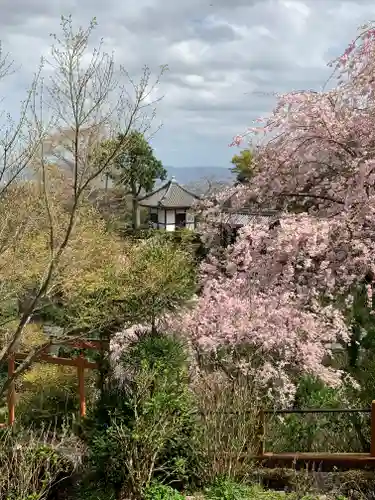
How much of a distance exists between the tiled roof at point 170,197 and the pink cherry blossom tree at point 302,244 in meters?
18.2

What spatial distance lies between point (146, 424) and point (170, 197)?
→ 20.9 meters

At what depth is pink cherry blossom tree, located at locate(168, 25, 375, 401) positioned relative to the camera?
5492 millimetres

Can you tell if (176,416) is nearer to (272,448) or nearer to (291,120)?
(272,448)

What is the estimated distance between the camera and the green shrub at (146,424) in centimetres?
508

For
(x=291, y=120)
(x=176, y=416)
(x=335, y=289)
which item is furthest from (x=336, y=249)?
(x=176, y=416)

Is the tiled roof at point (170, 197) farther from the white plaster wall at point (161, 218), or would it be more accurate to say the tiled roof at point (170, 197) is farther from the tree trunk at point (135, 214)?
the tree trunk at point (135, 214)

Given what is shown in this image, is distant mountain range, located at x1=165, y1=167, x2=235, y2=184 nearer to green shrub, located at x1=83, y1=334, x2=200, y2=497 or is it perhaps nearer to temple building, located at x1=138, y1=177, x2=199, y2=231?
temple building, located at x1=138, y1=177, x2=199, y2=231

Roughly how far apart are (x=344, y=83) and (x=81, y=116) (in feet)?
8.92

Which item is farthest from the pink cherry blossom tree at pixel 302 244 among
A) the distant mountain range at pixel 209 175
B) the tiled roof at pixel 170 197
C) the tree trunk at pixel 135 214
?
the tiled roof at pixel 170 197

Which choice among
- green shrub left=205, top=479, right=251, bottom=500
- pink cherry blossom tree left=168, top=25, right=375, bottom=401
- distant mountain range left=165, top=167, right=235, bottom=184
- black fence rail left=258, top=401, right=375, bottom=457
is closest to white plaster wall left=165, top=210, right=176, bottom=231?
distant mountain range left=165, top=167, right=235, bottom=184

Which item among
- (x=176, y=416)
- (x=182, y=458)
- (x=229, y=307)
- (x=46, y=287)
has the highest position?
(x=46, y=287)

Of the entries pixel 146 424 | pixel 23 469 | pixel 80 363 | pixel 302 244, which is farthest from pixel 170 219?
pixel 23 469

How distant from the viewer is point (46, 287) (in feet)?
16.4

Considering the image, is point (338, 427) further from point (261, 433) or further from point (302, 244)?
point (302, 244)
